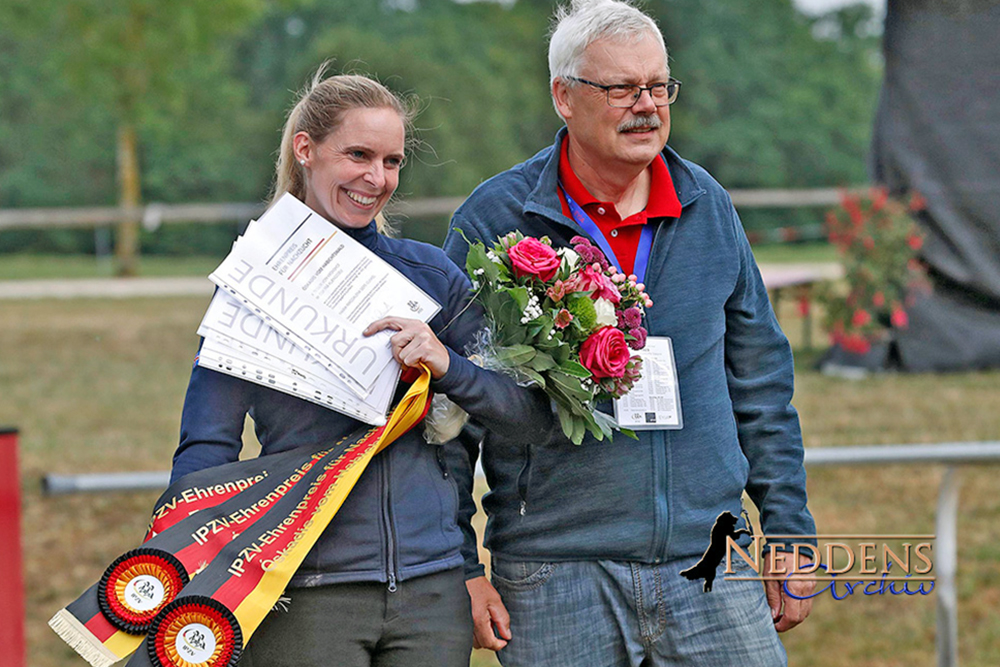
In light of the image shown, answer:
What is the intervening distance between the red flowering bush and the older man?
8.10 m

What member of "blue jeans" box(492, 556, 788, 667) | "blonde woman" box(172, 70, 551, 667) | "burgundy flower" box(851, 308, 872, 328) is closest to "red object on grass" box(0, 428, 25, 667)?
"blonde woman" box(172, 70, 551, 667)

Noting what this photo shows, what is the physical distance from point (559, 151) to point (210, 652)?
1293 mm

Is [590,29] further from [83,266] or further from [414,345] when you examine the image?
[83,266]

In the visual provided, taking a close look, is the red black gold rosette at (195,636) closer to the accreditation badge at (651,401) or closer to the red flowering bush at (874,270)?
the accreditation badge at (651,401)

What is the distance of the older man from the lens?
98.7 inches

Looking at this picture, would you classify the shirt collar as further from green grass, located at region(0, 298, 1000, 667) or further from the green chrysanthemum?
green grass, located at region(0, 298, 1000, 667)

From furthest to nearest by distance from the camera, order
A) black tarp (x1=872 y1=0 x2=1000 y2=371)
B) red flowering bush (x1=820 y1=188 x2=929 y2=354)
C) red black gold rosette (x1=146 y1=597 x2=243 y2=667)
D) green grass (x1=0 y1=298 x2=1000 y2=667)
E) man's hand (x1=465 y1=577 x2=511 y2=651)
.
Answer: red flowering bush (x1=820 y1=188 x2=929 y2=354) < black tarp (x1=872 y1=0 x2=1000 y2=371) < green grass (x1=0 y1=298 x2=1000 y2=667) < man's hand (x1=465 y1=577 x2=511 y2=651) < red black gold rosette (x1=146 y1=597 x2=243 y2=667)

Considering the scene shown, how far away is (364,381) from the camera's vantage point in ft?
7.37

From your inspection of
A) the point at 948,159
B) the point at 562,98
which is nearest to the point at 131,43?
the point at 948,159

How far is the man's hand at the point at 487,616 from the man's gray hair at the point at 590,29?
1075mm

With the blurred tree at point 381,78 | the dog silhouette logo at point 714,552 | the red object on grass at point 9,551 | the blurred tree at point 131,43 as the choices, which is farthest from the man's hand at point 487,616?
the blurred tree at point 131,43

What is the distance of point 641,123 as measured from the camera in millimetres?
2523

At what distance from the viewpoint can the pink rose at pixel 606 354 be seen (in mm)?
2301

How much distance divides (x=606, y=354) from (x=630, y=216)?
0.44 metres
